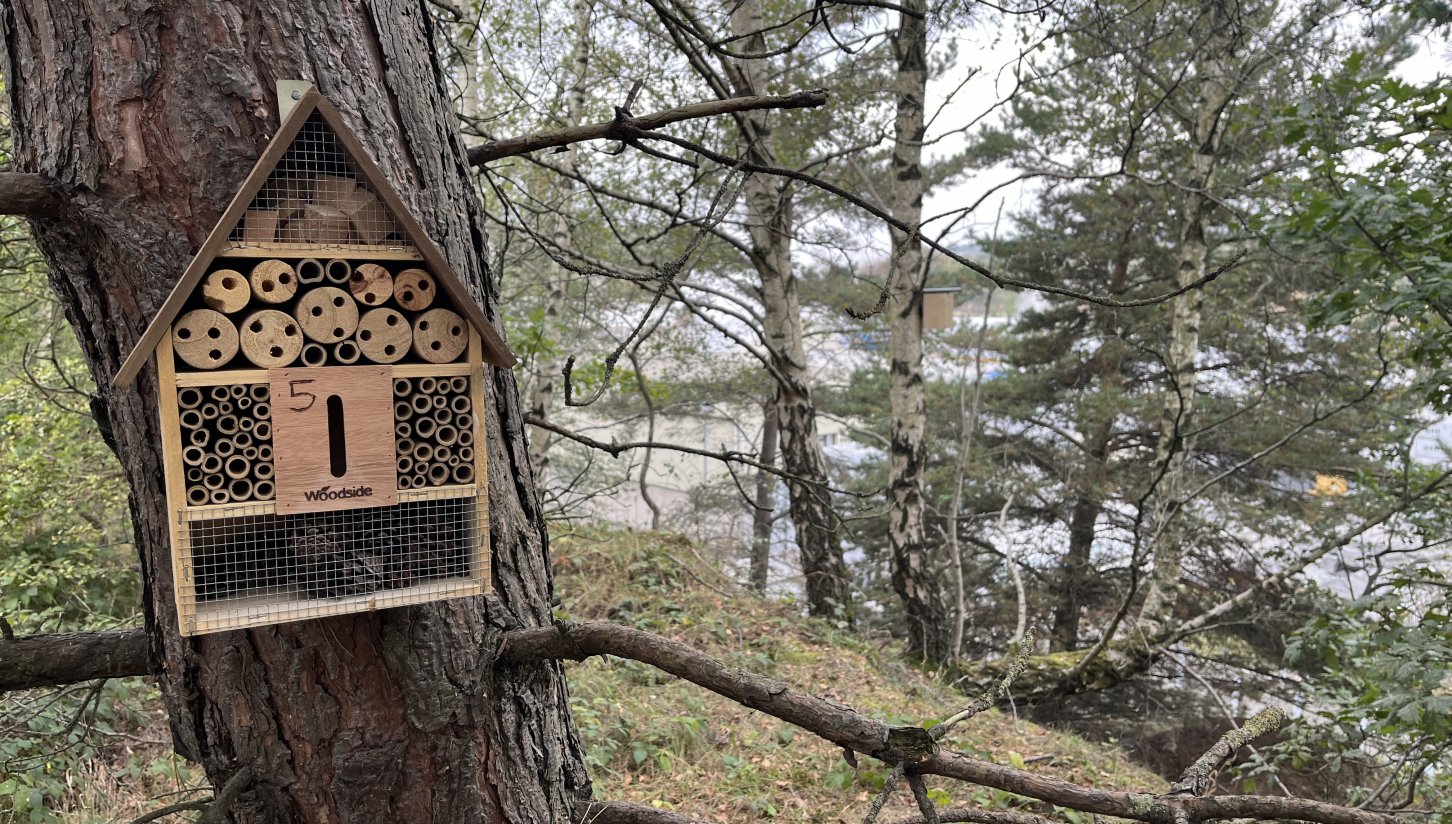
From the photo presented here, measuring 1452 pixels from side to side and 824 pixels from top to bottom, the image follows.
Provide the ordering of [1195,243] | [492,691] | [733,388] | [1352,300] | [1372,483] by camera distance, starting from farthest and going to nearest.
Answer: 1. [733,388]
2. [1195,243]
3. [1372,483]
4. [1352,300]
5. [492,691]

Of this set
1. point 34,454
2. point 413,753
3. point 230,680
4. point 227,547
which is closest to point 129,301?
point 227,547

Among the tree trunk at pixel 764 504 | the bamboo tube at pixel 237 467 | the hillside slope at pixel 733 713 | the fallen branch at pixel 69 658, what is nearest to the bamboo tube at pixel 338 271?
the bamboo tube at pixel 237 467

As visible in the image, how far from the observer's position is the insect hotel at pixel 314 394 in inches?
49.9

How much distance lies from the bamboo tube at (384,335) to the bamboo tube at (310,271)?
0.29ft

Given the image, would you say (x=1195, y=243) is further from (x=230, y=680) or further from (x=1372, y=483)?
(x=230, y=680)

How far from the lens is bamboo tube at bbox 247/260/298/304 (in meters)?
1.31

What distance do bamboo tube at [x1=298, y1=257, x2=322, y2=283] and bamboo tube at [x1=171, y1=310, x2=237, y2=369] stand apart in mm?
123

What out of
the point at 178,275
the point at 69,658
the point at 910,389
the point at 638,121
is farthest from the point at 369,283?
→ the point at 910,389

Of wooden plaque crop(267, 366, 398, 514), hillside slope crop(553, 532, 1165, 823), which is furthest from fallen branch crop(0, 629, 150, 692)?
hillside slope crop(553, 532, 1165, 823)

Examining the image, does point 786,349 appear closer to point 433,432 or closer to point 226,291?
point 433,432

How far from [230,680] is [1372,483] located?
4884mm

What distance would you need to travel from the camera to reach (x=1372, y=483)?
4266 millimetres

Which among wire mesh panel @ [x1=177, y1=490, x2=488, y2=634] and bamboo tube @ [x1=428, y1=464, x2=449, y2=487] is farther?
bamboo tube @ [x1=428, y1=464, x2=449, y2=487]

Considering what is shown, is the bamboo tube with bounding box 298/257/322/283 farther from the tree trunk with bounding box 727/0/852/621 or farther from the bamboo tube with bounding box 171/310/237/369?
the tree trunk with bounding box 727/0/852/621
